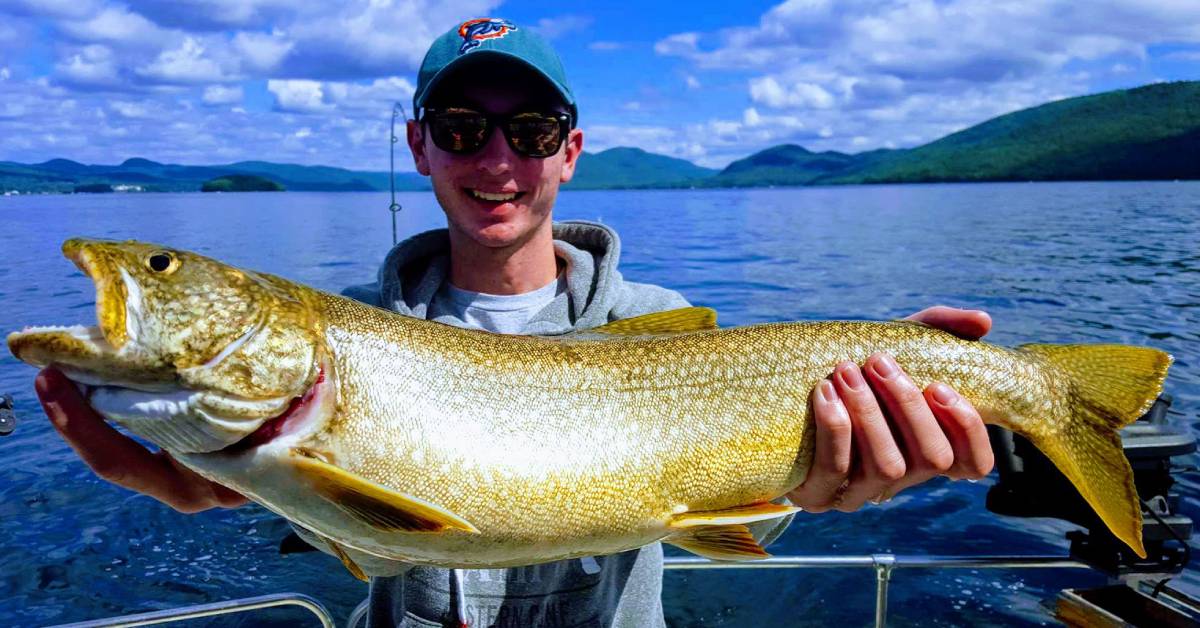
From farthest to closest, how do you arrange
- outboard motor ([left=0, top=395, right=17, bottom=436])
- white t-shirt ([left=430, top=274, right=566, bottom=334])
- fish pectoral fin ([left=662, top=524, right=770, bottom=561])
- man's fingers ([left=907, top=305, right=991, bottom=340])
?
1. outboard motor ([left=0, top=395, right=17, bottom=436])
2. white t-shirt ([left=430, top=274, right=566, bottom=334])
3. man's fingers ([left=907, top=305, right=991, bottom=340])
4. fish pectoral fin ([left=662, top=524, right=770, bottom=561])

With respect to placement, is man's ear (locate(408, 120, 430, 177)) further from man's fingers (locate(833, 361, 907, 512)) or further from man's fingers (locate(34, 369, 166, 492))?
man's fingers (locate(833, 361, 907, 512))

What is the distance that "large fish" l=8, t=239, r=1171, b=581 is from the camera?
7.84ft

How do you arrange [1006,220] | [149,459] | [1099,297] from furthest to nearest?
[1006,220], [1099,297], [149,459]

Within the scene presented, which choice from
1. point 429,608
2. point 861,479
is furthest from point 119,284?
point 861,479

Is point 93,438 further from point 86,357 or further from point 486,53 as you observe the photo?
point 486,53

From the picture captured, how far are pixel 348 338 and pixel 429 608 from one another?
132 cm

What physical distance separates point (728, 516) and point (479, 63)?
7.49 feet

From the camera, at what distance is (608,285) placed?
383cm

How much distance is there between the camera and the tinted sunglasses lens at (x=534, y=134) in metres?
3.70

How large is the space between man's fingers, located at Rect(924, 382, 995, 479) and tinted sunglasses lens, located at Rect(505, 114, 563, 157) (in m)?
1.98

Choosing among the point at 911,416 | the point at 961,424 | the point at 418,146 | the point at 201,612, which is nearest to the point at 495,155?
the point at 418,146

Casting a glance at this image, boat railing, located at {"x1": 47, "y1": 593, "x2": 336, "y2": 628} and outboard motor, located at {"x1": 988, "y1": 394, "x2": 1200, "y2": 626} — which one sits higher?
outboard motor, located at {"x1": 988, "y1": 394, "x2": 1200, "y2": 626}

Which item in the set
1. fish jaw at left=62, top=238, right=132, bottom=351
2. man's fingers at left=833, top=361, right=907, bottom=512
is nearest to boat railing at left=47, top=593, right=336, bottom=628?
fish jaw at left=62, top=238, right=132, bottom=351

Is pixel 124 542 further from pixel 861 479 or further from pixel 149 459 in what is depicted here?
pixel 861 479
